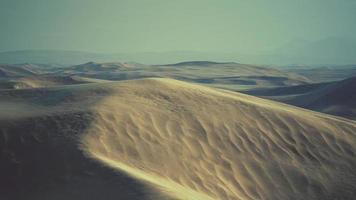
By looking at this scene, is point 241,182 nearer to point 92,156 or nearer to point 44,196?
point 92,156

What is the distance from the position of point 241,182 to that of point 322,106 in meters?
25.9

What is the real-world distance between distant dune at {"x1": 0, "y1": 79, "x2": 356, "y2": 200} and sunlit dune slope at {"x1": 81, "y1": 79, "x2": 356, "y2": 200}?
3 cm

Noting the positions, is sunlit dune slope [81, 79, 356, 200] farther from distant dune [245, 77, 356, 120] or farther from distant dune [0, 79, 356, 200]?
distant dune [245, 77, 356, 120]

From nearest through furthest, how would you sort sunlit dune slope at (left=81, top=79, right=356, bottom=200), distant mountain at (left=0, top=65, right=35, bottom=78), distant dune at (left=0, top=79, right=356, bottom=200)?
1. distant dune at (left=0, top=79, right=356, bottom=200)
2. sunlit dune slope at (left=81, top=79, right=356, bottom=200)
3. distant mountain at (left=0, top=65, right=35, bottom=78)

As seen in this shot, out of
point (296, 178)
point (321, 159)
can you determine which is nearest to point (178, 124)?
point (296, 178)

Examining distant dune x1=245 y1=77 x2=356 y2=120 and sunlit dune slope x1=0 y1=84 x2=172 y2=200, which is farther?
distant dune x1=245 y1=77 x2=356 y2=120

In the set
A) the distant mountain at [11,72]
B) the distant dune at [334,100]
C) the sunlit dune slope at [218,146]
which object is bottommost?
the distant mountain at [11,72]

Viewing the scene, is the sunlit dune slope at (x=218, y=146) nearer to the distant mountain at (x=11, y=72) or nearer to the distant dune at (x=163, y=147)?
the distant dune at (x=163, y=147)

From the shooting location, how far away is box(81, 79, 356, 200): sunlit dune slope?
9250 millimetres

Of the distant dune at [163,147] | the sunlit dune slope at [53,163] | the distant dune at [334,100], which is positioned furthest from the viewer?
the distant dune at [334,100]

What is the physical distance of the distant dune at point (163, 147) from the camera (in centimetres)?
809

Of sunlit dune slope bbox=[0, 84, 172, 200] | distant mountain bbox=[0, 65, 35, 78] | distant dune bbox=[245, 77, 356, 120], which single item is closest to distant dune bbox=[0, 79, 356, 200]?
sunlit dune slope bbox=[0, 84, 172, 200]

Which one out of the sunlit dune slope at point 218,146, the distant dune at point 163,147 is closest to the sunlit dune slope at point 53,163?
the distant dune at point 163,147

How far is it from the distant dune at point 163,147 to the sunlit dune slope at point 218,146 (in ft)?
0.10
